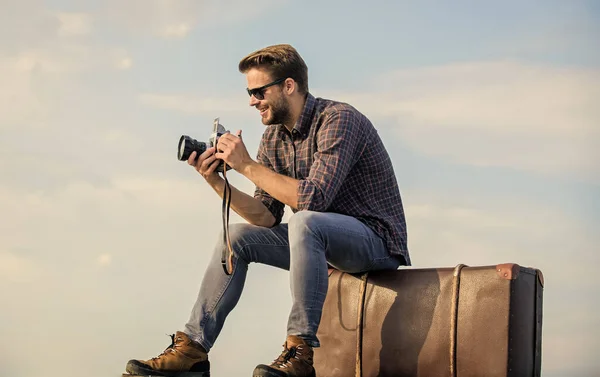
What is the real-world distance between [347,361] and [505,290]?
3.22ft

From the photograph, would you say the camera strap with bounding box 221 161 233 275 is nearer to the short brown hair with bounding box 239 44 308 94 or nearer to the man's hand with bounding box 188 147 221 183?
the man's hand with bounding box 188 147 221 183

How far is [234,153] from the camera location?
3.95 m

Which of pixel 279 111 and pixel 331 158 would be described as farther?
pixel 279 111

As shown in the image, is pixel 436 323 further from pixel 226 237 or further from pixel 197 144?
pixel 197 144

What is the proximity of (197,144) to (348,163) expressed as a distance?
0.76 m

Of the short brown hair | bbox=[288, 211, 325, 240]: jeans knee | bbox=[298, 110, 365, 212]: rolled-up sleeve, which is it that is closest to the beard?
A: the short brown hair

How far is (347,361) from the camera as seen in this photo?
4.36m

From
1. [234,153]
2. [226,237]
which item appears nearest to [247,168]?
[234,153]

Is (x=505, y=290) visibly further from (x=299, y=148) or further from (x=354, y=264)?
(x=299, y=148)

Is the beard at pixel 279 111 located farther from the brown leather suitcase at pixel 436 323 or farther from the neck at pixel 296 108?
the brown leather suitcase at pixel 436 323

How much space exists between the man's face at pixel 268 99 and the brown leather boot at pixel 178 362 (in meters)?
1.19

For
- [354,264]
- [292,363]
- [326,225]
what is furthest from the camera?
[354,264]

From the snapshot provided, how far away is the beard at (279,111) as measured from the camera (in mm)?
4227

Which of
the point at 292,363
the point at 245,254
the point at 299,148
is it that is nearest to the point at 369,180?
the point at 299,148
